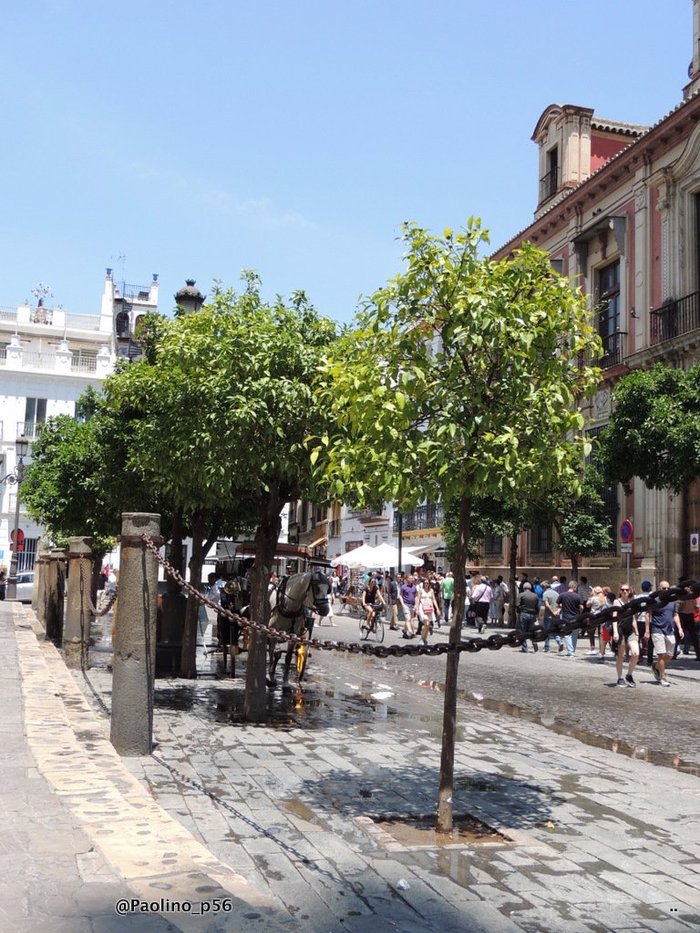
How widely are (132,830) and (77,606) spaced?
9.75 m

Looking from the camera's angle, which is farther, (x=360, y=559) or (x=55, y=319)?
(x=55, y=319)

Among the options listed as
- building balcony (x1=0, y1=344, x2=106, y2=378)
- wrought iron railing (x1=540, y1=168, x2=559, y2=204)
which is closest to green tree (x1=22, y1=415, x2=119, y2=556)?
wrought iron railing (x1=540, y1=168, x2=559, y2=204)

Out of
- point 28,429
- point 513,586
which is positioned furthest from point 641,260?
point 28,429

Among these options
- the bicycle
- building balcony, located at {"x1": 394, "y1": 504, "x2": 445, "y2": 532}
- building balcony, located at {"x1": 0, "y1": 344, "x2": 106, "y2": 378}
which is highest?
building balcony, located at {"x1": 0, "y1": 344, "x2": 106, "y2": 378}

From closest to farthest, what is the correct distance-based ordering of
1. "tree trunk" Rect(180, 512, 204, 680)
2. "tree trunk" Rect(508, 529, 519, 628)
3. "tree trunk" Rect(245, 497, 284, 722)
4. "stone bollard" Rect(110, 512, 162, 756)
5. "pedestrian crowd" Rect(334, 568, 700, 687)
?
"stone bollard" Rect(110, 512, 162, 756)
"tree trunk" Rect(245, 497, 284, 722)
"tree trunk" Rect(180, 512, 204, 680)
"pedestrian crowd" Rect(334, 568, 700, 687)
"tree trunk" Rect(508, 529, 519, 628)

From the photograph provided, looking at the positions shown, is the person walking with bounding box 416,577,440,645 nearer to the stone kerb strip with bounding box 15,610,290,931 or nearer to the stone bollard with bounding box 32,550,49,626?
the stone bollard with bounding box 32,550,49,626

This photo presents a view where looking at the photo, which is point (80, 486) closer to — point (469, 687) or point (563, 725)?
point (469, 687)

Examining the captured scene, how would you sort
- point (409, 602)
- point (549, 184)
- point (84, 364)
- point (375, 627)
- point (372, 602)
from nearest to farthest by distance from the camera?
point (375, 627) < point (372, 602) < point (409, 602) < point (549, 184) < point (84, 364)

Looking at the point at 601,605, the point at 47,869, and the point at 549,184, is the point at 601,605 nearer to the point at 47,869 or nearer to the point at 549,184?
the point at 47,869

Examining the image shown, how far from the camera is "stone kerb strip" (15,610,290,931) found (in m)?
3.56

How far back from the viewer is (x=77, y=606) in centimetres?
1373

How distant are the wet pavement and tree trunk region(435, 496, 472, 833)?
196 millimetres

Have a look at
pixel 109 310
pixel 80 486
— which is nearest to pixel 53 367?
pixel 109 310

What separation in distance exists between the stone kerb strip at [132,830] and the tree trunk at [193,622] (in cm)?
462
